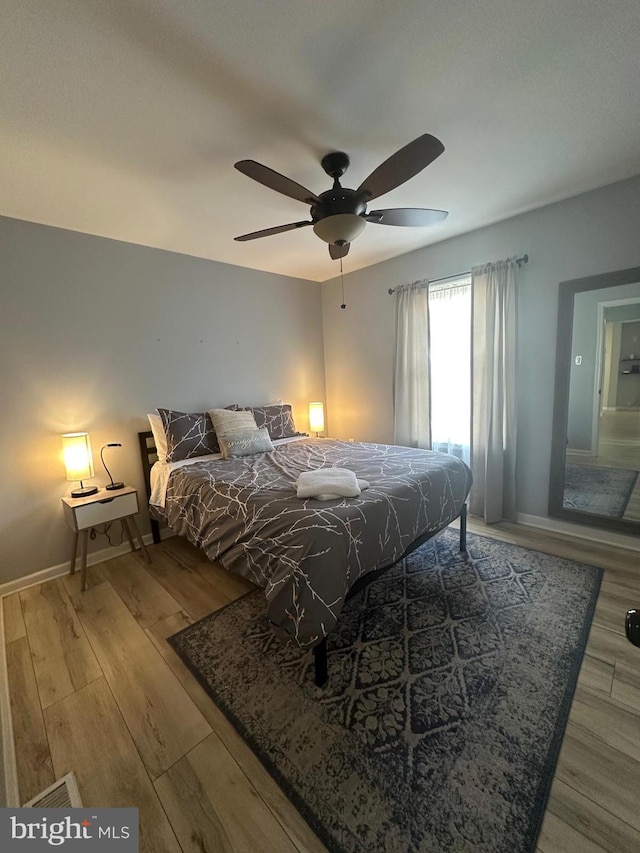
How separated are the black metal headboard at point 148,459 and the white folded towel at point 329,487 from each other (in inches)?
69.3

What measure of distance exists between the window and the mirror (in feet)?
2.45

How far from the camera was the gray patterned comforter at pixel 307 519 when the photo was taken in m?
1.42

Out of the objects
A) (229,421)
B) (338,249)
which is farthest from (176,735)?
(338,249)

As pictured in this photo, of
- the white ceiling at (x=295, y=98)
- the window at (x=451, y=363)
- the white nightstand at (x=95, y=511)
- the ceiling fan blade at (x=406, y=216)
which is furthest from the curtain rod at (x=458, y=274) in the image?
the white nightstand at (x=95, y=511)

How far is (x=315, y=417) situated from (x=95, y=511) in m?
2.49

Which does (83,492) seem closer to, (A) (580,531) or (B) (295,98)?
(B) (295,98)

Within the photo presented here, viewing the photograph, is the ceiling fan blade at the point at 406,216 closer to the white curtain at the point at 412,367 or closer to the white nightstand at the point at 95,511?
the white curtain at the point at 412,367

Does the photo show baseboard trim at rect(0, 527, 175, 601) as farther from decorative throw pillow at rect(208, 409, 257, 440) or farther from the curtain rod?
the curtain rod

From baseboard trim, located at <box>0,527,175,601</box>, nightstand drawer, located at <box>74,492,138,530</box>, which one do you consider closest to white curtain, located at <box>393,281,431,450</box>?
nightstand drawer, located at <box>74,492,138,530</box>

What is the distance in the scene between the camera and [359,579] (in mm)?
1681

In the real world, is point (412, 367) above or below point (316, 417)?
above

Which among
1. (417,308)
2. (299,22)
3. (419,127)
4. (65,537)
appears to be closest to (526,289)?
(417,308)

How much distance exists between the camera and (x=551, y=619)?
1.83m

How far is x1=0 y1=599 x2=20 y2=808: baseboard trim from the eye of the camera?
1134 millimetres
